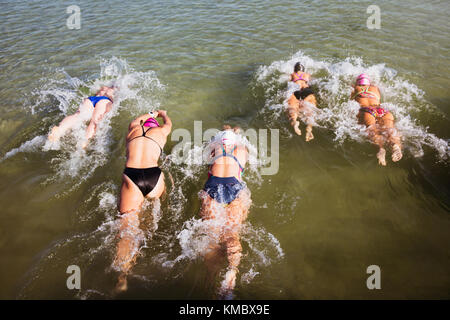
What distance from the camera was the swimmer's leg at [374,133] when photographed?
17.8ft

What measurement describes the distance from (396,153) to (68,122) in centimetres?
820

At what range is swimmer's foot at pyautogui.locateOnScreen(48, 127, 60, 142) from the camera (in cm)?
616

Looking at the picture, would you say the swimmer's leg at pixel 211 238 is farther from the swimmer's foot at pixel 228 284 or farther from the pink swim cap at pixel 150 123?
the pink swim cap at pixel 150 123

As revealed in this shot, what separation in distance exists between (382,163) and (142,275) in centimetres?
532

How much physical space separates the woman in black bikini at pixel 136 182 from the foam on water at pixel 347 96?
362 cm

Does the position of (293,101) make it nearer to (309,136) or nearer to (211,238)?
(309,136)

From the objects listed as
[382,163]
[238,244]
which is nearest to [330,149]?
[382,163]
